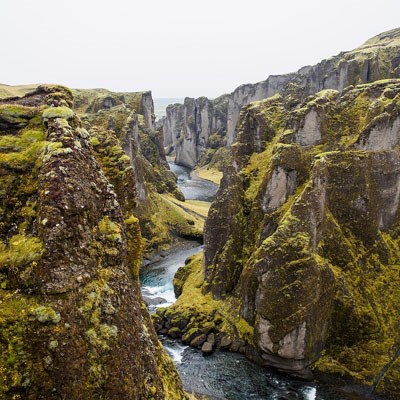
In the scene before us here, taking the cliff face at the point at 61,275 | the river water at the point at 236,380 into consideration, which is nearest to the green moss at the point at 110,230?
the cliff face at the point at 61,275

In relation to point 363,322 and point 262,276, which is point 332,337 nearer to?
point 363,322

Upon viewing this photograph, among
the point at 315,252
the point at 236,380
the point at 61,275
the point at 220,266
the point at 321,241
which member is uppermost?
the point at 61,275

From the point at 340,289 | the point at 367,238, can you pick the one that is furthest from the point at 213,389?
the point at 367,238

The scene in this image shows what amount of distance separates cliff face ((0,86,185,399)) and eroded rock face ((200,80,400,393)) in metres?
26.6

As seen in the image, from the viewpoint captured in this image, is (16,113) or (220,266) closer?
(16,113)

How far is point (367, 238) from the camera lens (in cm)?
4919

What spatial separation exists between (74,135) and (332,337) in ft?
124

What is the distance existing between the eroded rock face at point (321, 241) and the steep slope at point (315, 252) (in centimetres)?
13

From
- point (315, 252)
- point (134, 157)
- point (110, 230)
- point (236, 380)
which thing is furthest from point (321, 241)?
point (134, 157)

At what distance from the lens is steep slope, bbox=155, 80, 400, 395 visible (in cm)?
4256

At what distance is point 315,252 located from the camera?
151 feet

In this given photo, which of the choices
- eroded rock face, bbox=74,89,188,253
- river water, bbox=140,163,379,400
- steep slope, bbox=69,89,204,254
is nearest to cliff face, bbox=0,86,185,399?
eroded rock face, bbox=74,89,188,253

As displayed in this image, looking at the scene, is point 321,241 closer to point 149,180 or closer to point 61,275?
point 61,275

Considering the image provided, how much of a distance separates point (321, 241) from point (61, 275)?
1483 inches
